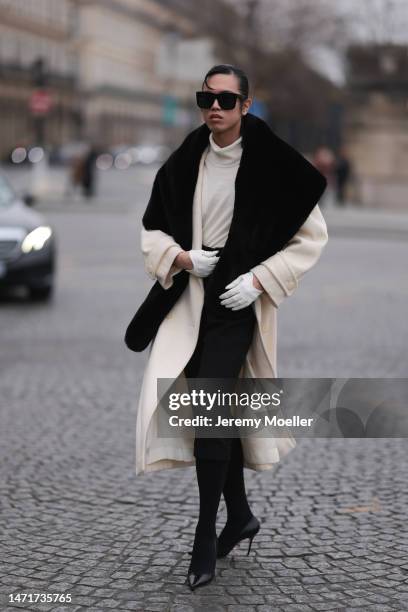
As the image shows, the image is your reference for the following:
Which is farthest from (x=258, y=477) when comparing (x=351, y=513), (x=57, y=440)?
(x=57, y=440)

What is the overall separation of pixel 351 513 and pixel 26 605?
1.64m

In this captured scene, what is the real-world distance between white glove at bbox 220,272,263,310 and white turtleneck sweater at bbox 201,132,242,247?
176mm

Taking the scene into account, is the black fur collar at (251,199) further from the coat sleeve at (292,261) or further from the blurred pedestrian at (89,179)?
the blurred pedestrian at (89,179)

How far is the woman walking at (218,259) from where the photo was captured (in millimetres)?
3949

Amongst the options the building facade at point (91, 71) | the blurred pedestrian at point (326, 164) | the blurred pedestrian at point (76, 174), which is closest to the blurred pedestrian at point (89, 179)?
the blurred pedestrian at point (76, 174)

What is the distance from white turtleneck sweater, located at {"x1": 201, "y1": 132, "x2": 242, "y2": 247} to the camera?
4008 millimetres

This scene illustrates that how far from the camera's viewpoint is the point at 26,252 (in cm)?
1191

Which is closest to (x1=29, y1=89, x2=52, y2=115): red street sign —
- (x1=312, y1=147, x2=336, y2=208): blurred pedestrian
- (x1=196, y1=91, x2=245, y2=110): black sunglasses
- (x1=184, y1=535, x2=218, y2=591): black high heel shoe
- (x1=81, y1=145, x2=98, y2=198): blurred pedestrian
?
(x1=81, y1=145, x2=98, y2=198): blurred pedestrian

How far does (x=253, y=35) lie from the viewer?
64938 mm

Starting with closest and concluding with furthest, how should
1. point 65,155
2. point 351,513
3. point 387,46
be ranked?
1. point 351,513
2. point 387,46
3. point 65,155

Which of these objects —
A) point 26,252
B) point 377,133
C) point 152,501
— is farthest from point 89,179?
point 152,501

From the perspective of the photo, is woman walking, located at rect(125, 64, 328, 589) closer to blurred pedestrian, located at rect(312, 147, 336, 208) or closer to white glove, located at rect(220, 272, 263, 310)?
white glove, located at rect(220, 272, 263, 310)

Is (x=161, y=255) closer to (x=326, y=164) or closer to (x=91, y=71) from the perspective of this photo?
(x=326, y=164)

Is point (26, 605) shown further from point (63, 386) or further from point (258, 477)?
point (63, 386)
